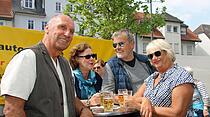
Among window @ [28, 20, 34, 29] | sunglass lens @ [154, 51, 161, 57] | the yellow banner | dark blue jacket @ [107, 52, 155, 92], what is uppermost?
window @ [28, 20, 34, 29]

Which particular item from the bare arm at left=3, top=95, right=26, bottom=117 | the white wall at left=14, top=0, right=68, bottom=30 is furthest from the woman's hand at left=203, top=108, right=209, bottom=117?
the white wall at left=14, top=0, right=68, bottom=30

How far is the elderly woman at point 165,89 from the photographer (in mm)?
3389

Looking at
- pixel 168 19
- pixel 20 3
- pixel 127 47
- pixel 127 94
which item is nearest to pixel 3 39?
pixel 127 47

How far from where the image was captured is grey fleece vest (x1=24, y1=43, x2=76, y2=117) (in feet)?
9.40

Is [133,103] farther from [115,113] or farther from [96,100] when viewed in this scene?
[96,100]

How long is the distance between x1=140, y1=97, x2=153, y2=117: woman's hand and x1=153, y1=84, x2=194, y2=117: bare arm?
58 mm

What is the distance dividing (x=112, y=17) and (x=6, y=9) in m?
23.8

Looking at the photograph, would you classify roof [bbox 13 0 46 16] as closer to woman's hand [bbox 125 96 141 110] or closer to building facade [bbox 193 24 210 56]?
building facade [bbox 193 24 210 56]

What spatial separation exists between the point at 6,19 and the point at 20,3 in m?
4.13

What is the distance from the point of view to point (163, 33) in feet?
177

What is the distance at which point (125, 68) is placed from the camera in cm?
470

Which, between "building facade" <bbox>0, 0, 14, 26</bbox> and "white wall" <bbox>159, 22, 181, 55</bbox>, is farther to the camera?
"white wall" <bbox>159, 22, 181, 55</bbox>

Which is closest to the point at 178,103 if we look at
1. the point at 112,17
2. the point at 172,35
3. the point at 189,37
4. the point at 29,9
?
the point at 112,17

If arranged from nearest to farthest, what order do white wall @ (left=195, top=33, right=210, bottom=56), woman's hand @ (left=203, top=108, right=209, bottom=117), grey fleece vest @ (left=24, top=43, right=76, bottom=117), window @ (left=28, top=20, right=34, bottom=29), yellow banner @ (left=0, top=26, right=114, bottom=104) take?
grey fleece vest @ (left=24, top=43, right=76, bottom=117), yellow banner @ (left=0, top=26, right=114, bottom=104), woman's hand @ (left=203, top=108, right=209, bottom=117), window @ (left=28, top=20, right=34, bottom=29), white wall @ (left=195, top=33, right=210, bottom=56)
